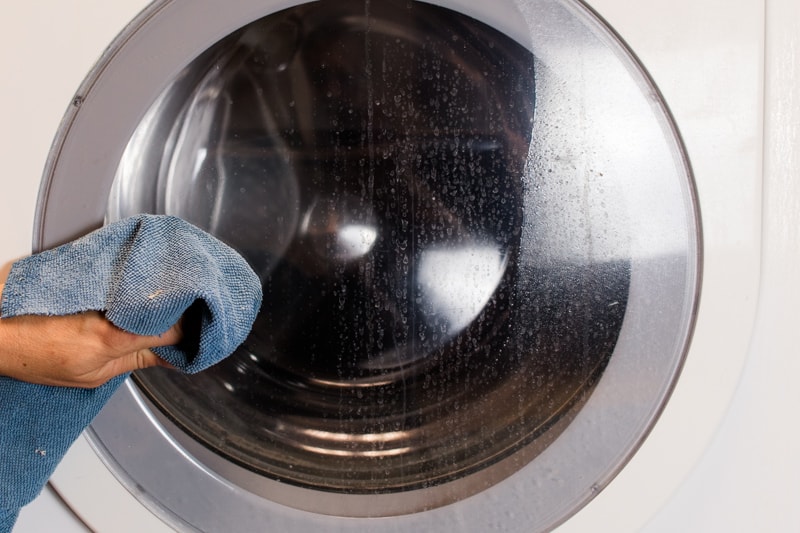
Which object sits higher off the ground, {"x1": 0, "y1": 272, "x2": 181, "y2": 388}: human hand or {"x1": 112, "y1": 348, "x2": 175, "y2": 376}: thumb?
{"x1": 0, "y1": 272, "x2": 181, "y2": 388}: human hand

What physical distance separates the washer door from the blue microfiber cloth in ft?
0.14

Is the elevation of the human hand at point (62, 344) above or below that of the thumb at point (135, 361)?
above

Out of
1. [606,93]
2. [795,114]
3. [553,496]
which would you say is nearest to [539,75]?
[606,93]

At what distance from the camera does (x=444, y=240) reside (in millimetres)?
555

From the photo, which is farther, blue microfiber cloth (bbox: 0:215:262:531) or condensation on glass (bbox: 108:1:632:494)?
condensation on glass (bbox: 108:1:632:494)

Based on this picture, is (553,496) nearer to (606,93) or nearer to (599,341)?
(599,341)

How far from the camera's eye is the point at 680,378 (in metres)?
0.50

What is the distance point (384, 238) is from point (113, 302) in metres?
0.22

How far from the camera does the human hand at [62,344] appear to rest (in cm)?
43

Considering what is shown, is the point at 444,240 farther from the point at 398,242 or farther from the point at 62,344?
the point at 62,344

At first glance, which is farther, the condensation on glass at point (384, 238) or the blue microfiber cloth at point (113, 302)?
the condensation on glass at point (384, 238)

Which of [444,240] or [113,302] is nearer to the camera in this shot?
[113,302]

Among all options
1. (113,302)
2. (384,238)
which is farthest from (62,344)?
(384,238)

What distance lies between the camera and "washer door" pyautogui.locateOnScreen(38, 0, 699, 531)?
0.49m
